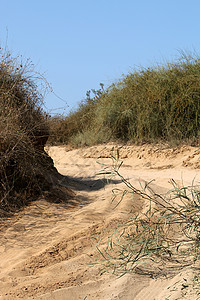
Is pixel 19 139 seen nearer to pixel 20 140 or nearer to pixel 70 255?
pixel 20 140

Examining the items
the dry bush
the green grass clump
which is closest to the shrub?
the dry bush

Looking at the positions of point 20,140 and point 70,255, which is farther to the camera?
point 20,140

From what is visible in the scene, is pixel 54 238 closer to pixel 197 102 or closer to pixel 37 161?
pixel 37 161

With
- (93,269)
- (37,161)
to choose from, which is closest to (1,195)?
(37,161)

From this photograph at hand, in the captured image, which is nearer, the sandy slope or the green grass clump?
the sandy slope

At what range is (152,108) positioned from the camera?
11062 millimetres

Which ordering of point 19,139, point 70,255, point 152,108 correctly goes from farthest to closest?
point 152,108
point 19,139
point 70,255

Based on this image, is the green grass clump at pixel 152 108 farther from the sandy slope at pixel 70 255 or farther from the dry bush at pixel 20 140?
the dry bush at pixel 20 140

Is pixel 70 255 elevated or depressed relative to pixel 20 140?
depressed

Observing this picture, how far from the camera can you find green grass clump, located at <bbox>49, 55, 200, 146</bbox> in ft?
34.2

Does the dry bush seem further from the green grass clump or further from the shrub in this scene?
the green grass clump

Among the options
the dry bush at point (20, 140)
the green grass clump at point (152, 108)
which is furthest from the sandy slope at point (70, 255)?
the green grass clump at point (152, 108)

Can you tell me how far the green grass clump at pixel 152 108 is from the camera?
1043cm

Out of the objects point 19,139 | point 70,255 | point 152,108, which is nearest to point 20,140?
point 19,139
